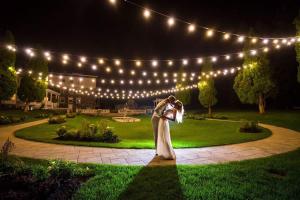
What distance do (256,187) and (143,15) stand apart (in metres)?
6.87

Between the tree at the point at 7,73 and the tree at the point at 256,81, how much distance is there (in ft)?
81.0

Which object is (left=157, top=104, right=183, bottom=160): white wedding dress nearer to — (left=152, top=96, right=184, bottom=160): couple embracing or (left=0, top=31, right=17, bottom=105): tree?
(left=152, top=96, right=184, bottom=160): couple embracing

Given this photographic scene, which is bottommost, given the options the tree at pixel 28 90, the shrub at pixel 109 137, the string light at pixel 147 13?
the shrub at pixel 109 137

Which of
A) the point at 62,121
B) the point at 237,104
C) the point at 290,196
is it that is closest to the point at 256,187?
the point at 290,196

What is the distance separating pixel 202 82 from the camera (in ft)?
101

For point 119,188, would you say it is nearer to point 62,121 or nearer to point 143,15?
point 143,15

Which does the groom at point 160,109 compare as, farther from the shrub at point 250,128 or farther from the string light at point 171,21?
the shrub at point 250,128

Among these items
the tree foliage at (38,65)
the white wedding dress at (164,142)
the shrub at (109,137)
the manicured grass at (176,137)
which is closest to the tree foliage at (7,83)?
the tree foliage at (38,65)

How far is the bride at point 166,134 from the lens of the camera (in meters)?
6.92

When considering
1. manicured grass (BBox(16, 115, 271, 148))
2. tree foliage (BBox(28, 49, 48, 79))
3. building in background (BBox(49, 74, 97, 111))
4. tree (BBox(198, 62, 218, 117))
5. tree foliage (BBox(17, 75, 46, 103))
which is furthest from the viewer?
building in background (BBox(49, 74, 97, 111))

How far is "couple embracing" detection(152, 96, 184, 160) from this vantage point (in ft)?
22.7

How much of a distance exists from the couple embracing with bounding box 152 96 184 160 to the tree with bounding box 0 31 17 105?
21119mm

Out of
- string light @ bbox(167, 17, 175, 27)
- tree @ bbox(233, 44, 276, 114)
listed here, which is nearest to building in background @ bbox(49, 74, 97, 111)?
tree @ bbox(233, 44, 276, 114)

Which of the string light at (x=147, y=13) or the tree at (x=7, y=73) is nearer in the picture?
the string light at (x=147, y=13)
